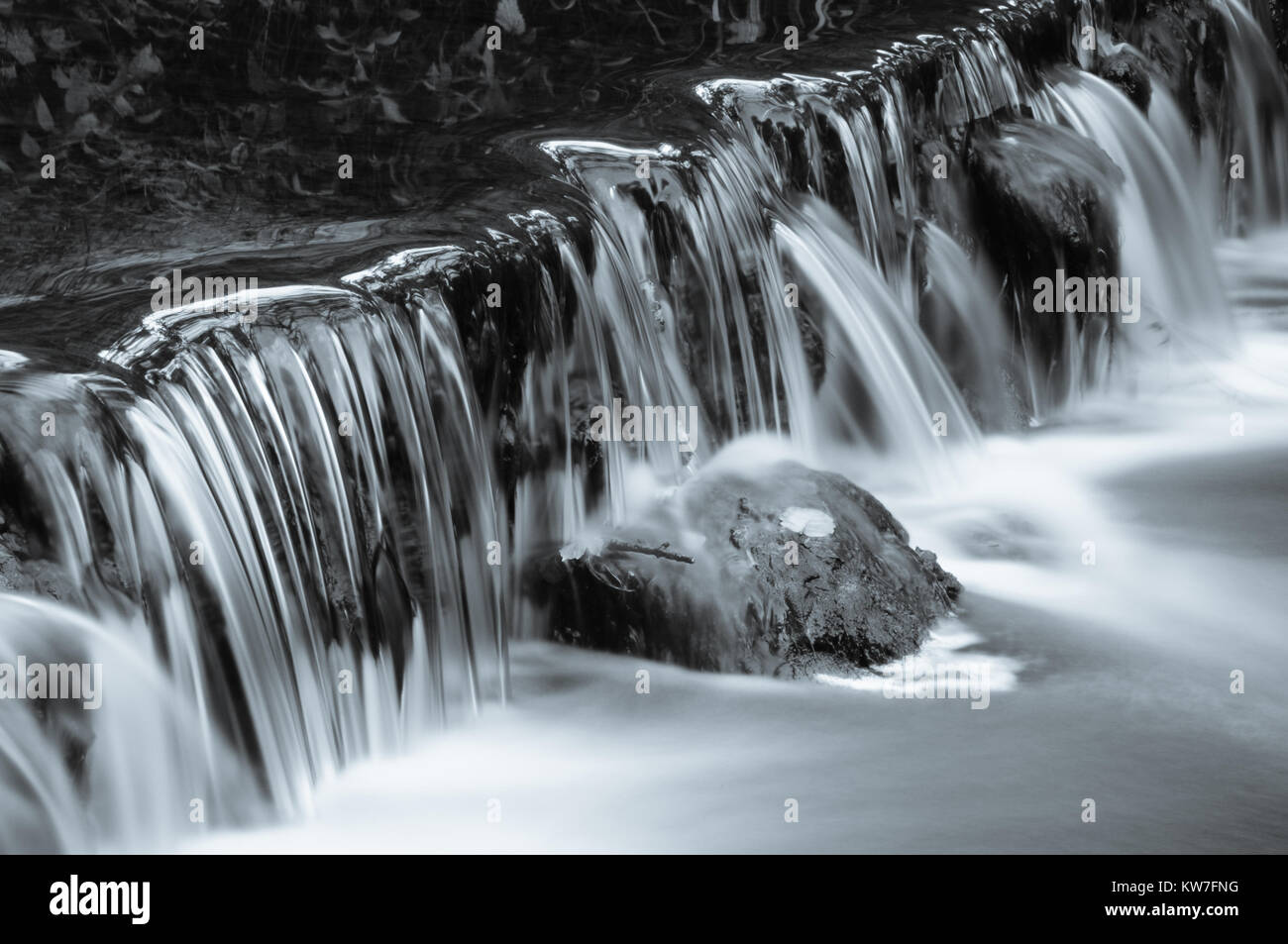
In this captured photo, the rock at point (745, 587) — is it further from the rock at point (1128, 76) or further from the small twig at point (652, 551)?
the rock at point (1128, 76)

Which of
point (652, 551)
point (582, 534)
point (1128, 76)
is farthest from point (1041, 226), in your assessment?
point (652, 551)

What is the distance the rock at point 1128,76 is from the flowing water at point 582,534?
2962 millimetres

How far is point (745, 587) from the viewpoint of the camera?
549 cm

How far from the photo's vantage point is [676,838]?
4.62 metres

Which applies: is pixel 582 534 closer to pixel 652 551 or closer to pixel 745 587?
pixel 652 551

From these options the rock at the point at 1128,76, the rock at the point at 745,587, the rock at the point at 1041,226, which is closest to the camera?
the rock at the point at 745,587

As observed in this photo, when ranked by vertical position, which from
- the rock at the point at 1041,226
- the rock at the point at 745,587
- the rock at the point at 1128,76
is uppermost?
the rock at the point at 1128,76

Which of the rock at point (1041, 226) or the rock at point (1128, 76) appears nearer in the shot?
the rock at point (1041, 226)

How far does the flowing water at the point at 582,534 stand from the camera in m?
4.30

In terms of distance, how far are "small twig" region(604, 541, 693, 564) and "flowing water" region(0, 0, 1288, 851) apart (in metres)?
0.33

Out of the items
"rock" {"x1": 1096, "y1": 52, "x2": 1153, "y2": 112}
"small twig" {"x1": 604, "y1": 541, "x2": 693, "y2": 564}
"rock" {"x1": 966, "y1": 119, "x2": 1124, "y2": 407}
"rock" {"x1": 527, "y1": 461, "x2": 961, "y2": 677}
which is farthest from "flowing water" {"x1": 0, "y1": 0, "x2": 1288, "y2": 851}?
"rock" {"x1": 1096, "y1": 52, "x2": 1153, "y2": 112}

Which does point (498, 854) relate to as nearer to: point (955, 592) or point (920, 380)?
point (955, 592)

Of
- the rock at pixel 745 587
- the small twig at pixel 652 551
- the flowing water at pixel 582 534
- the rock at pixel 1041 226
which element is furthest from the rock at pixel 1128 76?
the small twig at pixel 652 551

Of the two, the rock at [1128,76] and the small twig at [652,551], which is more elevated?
the rock at [1128,76]
